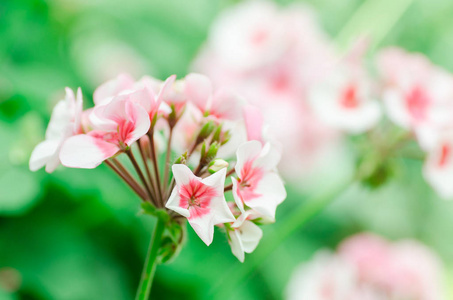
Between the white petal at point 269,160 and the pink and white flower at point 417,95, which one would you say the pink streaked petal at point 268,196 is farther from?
the pink and white flower at point 417,95

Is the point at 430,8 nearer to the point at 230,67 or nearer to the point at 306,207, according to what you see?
the point at 230,67

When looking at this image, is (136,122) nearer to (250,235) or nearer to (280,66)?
(250,235)

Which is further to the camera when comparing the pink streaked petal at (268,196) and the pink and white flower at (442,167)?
the pink and white flower at (442,167)

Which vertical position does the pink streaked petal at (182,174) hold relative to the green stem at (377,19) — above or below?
below

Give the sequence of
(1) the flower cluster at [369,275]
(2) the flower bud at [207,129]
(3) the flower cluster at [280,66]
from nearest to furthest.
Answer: (2) the flower bud at [207,129]
(1) the flower cluster at [369,275]
(3) the flower cluster at [280,66]

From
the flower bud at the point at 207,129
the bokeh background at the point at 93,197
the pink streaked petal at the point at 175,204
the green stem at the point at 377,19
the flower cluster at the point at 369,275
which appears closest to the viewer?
Result: the pink streaked petal at the point at 175,204

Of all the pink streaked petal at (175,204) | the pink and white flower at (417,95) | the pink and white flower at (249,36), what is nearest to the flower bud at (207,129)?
the pink streaked petal at (175,204)
